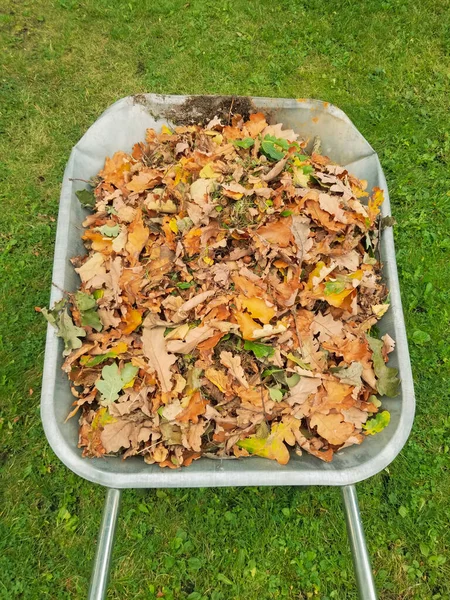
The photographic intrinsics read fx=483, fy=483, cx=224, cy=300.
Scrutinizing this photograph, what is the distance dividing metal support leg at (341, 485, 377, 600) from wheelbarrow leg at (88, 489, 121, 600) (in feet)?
2.85

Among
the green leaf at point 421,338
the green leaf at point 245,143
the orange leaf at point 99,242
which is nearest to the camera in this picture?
the orange leaf at point 99,242

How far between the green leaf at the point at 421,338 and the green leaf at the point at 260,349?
4.88ft

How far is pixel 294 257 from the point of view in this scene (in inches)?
84.0

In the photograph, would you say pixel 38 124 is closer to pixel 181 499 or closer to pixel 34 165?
pixel 34 165

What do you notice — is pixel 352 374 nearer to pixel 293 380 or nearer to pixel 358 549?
pixel 293 380

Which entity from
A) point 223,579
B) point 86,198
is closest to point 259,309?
point 86,198

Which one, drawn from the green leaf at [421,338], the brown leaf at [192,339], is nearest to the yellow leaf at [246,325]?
the brown leaf at [192,339]

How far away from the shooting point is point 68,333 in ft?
6.59

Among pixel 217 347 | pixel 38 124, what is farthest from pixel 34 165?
pixel 217 347

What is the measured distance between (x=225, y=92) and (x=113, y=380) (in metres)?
2.60

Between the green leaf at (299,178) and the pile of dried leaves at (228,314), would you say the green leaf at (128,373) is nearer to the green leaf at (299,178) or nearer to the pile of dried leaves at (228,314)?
the pile of dried leaves at (228,314)

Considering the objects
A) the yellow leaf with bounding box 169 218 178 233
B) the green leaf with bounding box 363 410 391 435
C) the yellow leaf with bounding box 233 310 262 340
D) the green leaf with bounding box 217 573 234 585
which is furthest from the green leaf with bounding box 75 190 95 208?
the green leaf with bounding box 217 573 234 585

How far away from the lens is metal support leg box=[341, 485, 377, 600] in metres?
1.65

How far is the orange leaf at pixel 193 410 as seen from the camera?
6.41 ft
